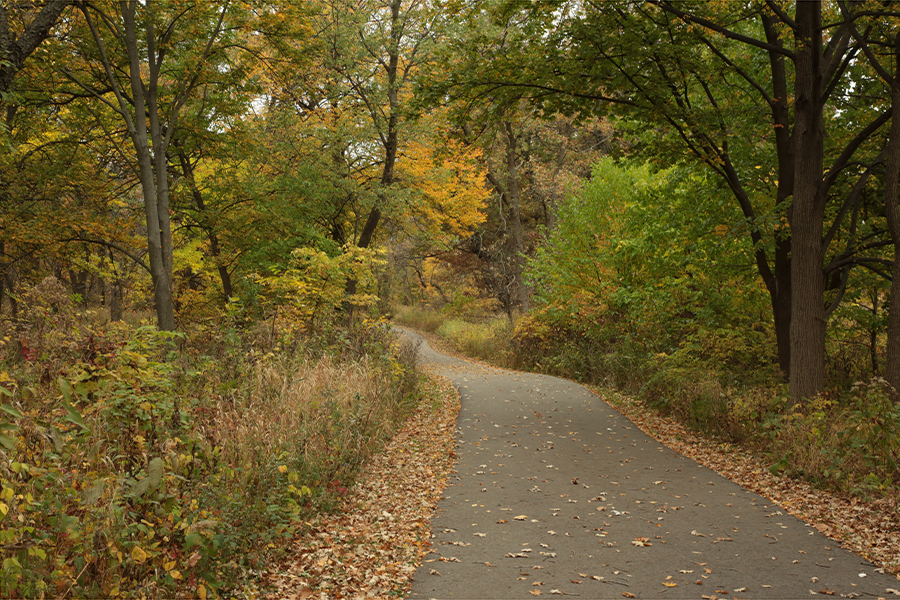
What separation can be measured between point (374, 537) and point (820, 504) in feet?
16.2

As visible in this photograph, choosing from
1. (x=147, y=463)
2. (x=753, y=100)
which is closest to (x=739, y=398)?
(x=753, y=100)

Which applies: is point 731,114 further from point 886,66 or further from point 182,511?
point 182,511

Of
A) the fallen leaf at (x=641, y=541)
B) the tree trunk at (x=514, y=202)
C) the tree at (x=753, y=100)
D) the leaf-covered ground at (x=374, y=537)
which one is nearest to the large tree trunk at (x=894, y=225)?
the tree at (x=753, y=100)

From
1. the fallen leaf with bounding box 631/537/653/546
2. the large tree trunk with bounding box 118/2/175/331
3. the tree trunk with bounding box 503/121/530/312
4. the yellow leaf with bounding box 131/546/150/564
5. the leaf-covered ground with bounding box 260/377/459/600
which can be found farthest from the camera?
the tree trunk with bounding box 503/121/530/312

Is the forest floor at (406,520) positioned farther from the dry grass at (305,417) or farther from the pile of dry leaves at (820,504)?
the dry grass at (305,417)

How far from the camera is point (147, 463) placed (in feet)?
14.3

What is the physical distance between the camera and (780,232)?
30.9 ft

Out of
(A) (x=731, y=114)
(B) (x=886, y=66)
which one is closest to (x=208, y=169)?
(A) (x=731, y=114)

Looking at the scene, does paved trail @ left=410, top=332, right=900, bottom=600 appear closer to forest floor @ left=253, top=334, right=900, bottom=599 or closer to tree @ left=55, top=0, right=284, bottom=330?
forest floor @ left=253, top=334, right=900, bottom=599

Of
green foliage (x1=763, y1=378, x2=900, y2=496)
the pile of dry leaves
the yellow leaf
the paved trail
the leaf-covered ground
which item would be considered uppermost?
green foliage (x1=763, y1=378, x2=900, y2=496)

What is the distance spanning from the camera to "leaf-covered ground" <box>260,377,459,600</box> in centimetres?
457

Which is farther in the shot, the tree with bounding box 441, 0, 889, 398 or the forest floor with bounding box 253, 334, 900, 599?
the tree with bounding box 441, 0, 889, 398

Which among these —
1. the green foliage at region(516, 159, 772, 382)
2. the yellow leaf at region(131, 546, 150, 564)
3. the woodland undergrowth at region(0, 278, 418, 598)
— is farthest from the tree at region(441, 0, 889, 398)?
the yellow leaf at region(131, 546, 150, 564)

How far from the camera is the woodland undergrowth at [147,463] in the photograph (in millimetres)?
3492
